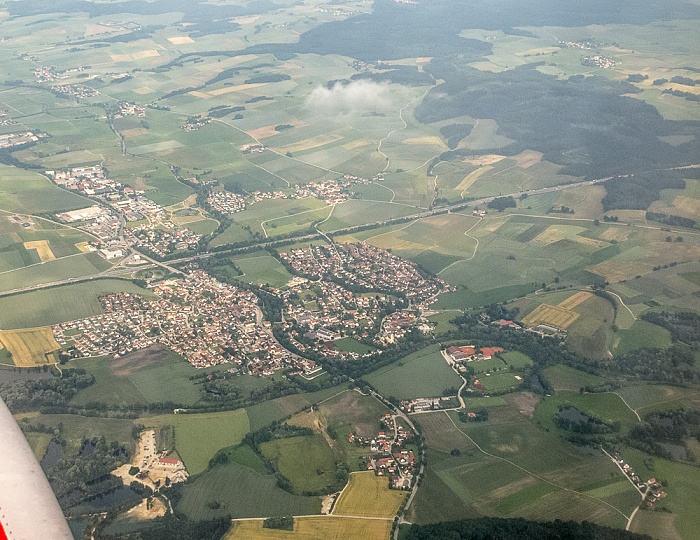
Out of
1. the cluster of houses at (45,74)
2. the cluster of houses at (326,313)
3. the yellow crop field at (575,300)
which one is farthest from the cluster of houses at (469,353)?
the cluster of houses at (45,74)

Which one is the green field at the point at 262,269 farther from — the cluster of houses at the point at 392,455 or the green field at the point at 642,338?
the green field at the point at 642,338

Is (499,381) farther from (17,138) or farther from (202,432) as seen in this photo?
(17,138)

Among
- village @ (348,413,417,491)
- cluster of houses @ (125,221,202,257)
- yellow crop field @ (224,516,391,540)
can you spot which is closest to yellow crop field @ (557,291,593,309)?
village @ (348,413,417,491)

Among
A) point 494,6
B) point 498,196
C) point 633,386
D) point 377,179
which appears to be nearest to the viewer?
point 633,386

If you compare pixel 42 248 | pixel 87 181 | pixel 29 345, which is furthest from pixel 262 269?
pixel 87 181

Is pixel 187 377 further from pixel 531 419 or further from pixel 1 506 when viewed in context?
pixel 1 506

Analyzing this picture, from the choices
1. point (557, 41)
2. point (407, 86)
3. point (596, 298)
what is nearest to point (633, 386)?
point (596, 298)
